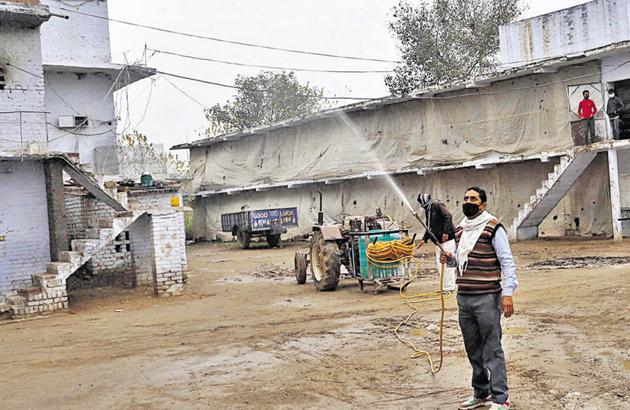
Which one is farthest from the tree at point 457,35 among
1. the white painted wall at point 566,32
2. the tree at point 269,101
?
the tree at point 269,101

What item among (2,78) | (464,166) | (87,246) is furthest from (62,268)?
(464,166)

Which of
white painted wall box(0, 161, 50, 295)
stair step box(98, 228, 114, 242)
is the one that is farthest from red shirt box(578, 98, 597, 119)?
white painted wall box(0, 161, 50, 295)

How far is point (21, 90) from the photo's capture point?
16.3 metres

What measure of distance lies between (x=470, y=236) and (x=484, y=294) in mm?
529

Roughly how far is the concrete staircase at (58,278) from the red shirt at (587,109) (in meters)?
13.6

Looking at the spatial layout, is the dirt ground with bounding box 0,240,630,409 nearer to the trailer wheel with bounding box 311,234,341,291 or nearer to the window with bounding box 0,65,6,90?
the trailer wheel with bounding box 311,234,341,291

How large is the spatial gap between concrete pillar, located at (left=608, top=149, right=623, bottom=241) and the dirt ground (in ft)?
16.8

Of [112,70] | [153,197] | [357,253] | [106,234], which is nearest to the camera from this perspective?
[357,253]

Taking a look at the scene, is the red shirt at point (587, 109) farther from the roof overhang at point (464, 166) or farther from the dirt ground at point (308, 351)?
the dirt ground at point (308, 351)

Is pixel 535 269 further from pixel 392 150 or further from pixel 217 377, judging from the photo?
pixel 392 150

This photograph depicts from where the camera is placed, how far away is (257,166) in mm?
37469

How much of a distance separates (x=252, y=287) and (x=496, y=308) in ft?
38.1

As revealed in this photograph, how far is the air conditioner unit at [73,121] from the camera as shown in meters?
23.0

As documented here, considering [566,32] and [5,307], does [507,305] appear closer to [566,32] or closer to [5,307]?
[5,307]
